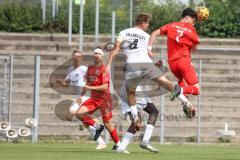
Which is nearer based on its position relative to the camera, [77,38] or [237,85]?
[237,85]

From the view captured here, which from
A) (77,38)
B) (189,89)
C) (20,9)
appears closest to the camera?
(189,89)

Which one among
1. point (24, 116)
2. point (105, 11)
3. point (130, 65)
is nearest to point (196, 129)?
point (24, 116)

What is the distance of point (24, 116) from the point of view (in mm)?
27031

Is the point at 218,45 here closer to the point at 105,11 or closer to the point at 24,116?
the point at 105,11

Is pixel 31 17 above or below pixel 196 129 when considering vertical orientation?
above

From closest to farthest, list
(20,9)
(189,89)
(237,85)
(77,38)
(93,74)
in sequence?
1. (189,89)
2. (93,74)
3. (237,85)
4. (77,38)
5. (20,9)

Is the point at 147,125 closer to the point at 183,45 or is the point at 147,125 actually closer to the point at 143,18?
the point at 183,45

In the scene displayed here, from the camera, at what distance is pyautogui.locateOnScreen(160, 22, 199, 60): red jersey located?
18.3m

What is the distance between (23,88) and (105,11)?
550 cm

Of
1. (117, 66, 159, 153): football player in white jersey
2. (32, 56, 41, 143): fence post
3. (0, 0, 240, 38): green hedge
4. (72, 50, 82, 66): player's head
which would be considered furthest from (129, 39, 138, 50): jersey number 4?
(0, 0, 240, 38): green hedge

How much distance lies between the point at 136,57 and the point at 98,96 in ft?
6.45

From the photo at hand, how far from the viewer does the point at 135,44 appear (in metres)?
18.8

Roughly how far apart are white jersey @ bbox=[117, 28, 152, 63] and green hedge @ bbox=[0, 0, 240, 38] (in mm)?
12640

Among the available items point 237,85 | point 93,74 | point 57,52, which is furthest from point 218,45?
point 93,74
